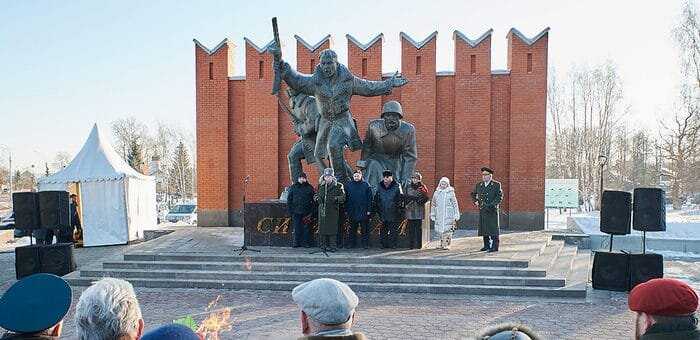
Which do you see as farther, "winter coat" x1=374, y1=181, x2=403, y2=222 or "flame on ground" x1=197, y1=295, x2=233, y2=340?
"winter coat" x1=374, y1=181, x2=403, y2=222

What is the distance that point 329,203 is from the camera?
9.84 metres

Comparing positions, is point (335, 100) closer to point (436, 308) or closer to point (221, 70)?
point (436, 308)

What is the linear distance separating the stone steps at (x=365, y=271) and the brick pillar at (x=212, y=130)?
8.04 metres

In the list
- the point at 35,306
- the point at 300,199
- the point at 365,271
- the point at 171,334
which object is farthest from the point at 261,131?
the point at 171,334

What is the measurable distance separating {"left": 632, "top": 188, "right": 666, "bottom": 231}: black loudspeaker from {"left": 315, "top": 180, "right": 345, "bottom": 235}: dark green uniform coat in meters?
5.19

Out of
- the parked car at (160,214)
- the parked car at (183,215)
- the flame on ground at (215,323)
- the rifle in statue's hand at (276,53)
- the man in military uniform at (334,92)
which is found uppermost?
the rifle in statue's hand at (276,53)

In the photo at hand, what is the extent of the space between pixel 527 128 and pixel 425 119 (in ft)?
11.1

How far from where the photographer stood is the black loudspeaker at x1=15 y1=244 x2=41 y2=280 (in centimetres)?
995

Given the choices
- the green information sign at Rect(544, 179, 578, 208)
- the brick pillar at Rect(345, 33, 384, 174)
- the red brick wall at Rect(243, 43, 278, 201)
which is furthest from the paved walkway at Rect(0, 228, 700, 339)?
the green information sign at Rect(544, 179, 578, 208)

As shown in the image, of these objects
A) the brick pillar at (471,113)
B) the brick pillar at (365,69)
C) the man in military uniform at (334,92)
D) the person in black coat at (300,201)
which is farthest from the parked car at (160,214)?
the man in military uniform at (334,92)

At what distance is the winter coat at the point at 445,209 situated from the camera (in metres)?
10.3

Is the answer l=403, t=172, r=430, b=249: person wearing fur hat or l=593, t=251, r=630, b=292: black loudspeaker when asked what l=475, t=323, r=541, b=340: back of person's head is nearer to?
l=593, t=251, r=630, b=292: black loudspeaker

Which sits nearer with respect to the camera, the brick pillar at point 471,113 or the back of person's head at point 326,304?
the back of person's head at point 326,304

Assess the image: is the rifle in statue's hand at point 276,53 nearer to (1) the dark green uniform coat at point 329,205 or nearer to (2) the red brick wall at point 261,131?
(1) the dark green uniform coat at point 329,205
